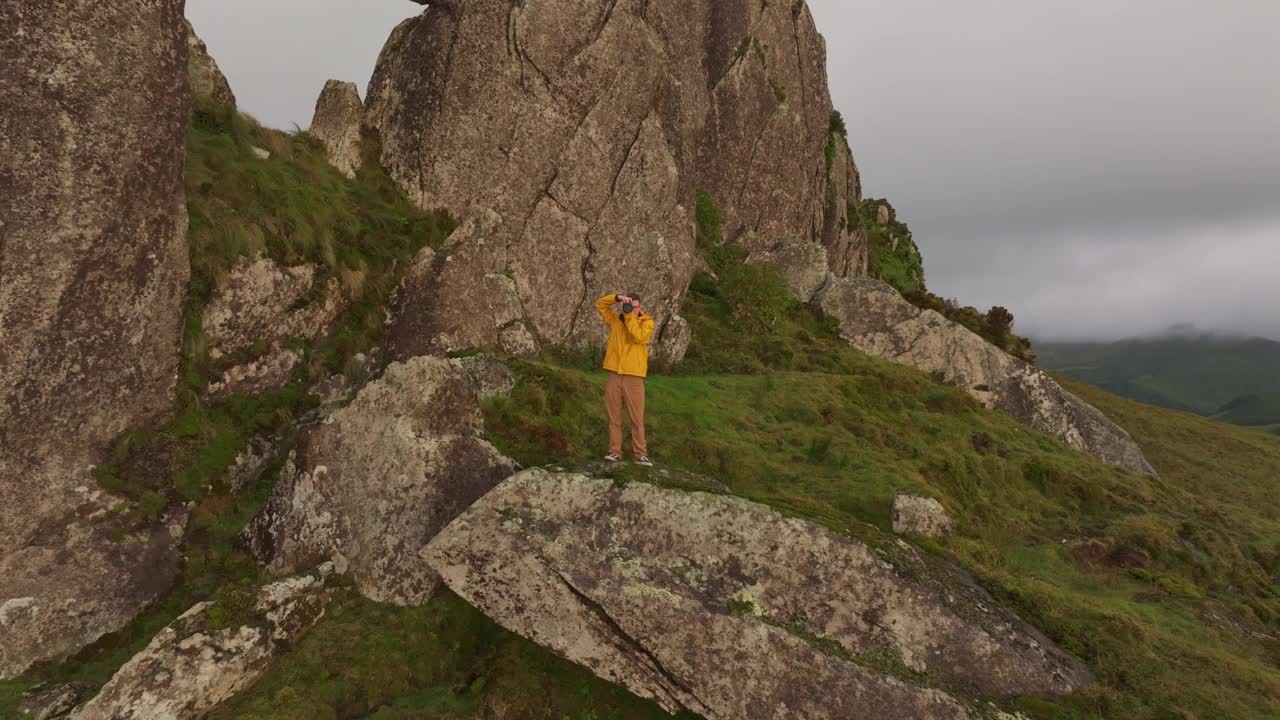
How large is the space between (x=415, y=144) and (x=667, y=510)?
65.8ft

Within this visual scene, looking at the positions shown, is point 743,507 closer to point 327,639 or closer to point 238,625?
point 327,639

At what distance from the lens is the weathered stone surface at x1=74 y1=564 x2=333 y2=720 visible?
9938 mm

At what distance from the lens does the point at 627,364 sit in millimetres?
14359

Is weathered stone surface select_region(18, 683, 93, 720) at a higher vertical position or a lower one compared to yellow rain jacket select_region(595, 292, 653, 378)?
lower

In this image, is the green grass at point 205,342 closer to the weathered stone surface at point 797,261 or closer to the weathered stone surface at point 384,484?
the weathered stone surface at point 384,484

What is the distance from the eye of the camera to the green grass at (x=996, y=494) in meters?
11.0

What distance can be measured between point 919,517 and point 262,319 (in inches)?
726

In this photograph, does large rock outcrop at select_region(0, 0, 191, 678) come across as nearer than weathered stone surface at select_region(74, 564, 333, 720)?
No

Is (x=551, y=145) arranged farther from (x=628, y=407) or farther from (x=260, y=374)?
(x=628, y=407)

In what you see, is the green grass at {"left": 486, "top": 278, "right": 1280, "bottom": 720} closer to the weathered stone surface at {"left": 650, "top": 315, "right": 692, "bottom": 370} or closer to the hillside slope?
the hillside slope

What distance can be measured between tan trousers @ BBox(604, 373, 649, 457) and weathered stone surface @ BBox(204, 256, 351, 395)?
9470 millimetres

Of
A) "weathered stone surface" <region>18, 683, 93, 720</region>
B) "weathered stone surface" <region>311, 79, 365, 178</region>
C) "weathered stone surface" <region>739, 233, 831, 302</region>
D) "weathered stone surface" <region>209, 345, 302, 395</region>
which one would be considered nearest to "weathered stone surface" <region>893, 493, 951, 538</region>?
"weathered stone surface" <region>209, 345, 302, 395</region>

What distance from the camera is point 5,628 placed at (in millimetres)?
11500

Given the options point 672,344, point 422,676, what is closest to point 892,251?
point 672,344
